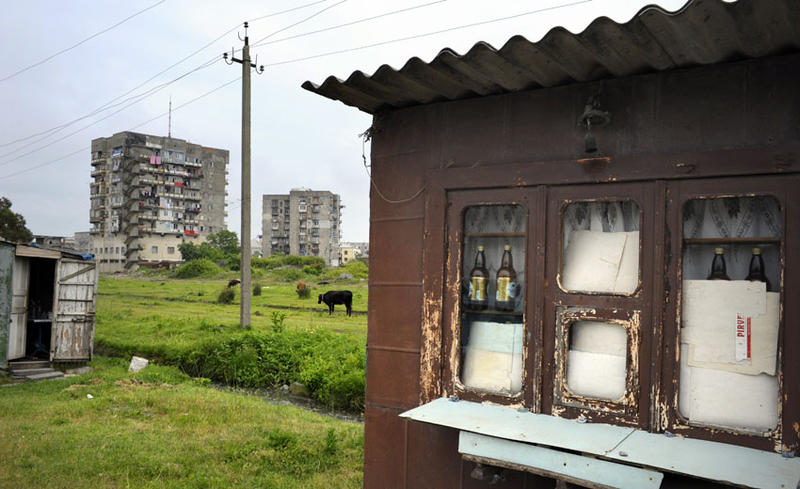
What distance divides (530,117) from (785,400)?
1950mm

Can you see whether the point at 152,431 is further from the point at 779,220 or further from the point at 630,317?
the point at 779,220

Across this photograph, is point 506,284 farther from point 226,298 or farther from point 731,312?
point 226,298

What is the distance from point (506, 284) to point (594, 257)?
0.58m

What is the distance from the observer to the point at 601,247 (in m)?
3.43

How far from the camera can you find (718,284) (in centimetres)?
308

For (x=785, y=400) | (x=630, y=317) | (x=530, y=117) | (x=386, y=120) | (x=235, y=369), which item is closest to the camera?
(x=785, y=400)

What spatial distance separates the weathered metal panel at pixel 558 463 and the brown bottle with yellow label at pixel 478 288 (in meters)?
0.87

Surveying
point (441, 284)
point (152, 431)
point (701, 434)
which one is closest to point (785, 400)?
point (701, 434)

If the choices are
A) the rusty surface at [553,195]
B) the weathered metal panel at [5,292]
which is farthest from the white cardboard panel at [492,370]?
the weathered metal panel at [5,292]

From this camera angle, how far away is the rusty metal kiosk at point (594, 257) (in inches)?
111

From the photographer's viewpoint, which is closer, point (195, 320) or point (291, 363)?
point (291, 363)

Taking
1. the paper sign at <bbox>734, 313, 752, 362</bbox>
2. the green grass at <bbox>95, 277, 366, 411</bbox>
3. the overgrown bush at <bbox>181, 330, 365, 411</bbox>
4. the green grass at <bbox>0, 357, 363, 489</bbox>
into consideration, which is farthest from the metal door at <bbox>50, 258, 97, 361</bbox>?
the paper sign at <bbox>734, 313, 752, 362</bbox>

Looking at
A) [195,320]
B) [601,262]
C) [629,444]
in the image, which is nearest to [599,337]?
[601,262]

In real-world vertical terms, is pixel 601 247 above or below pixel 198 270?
above
